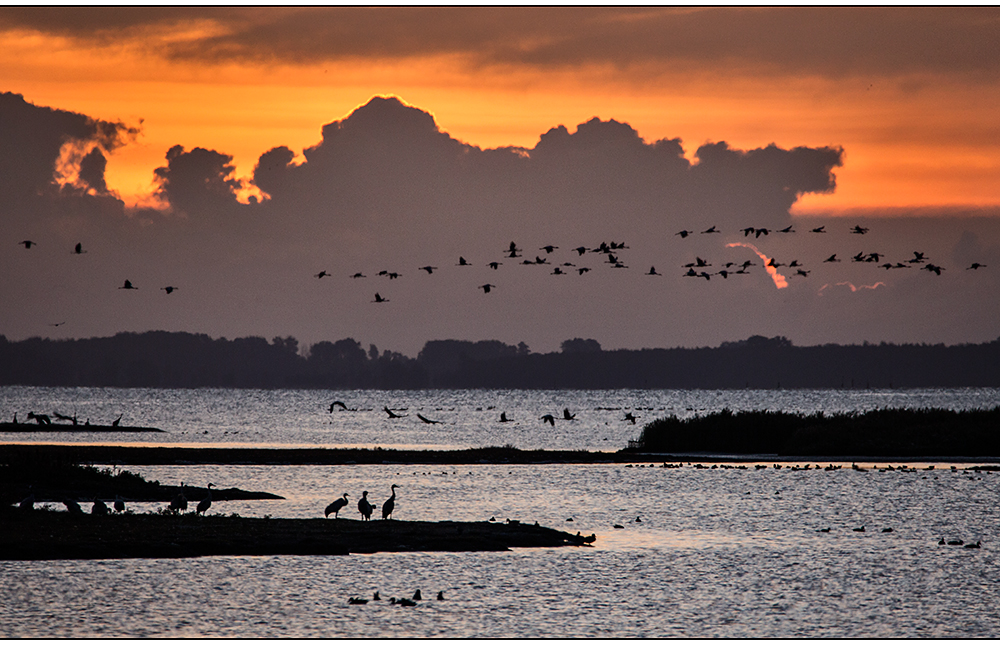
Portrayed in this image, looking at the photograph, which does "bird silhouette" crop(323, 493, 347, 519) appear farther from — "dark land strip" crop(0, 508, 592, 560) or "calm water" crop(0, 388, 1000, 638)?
"calm water" crop(0, 388, 1000, 638)

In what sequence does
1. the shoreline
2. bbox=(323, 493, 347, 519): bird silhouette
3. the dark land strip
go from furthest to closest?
the shoreline → bbox=(323, 493, 347, 519): bird silhouette → the dark land strip

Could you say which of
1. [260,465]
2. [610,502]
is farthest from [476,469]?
[610,502]

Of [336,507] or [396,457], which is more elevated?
[336,507]

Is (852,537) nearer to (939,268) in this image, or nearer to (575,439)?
(939,268)

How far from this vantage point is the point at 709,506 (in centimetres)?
4522

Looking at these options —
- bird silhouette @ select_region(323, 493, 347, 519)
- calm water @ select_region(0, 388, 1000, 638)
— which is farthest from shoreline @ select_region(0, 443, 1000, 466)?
bird silhouette @ select_region(323, 493, 347, 519)

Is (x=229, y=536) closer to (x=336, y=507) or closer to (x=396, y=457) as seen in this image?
(x=336, y=507)

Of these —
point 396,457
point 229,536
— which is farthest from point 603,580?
point 396,457

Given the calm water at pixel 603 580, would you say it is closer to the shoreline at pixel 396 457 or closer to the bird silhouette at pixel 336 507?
the bird silhouette at pixel 336 507

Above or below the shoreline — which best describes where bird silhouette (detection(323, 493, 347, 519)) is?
above

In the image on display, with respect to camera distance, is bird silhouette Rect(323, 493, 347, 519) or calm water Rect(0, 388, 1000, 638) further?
bird silhouette Rect(323, 493, 347, 519)

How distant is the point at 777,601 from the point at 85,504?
968 inches

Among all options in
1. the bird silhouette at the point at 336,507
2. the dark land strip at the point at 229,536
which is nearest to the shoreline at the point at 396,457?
the bird silhouette at the point at 336,507

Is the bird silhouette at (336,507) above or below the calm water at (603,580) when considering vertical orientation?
above
